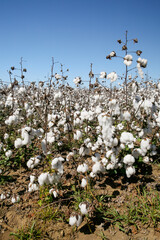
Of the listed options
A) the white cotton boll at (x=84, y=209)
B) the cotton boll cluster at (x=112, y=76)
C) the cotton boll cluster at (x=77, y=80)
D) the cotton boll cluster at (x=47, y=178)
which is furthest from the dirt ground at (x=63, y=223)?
the cotton boll cluster at (x=77, y=80)

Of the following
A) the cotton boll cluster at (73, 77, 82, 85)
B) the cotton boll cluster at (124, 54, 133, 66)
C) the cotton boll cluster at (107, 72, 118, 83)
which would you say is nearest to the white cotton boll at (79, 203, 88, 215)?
the cotton boll cluster at (107, 72, 118, 83)

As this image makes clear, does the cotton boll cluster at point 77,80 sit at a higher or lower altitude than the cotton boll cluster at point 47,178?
higher

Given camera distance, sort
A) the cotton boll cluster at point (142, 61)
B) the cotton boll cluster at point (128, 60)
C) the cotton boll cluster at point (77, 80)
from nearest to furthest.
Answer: the cotton boll cluster at point (142, 61) → the cotton boll cluster at point (128, 60) → the cotton boll cluster at point (77, 80)

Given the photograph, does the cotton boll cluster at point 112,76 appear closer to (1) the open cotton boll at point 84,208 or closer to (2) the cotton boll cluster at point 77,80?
(2) the cotton boll cluster at point 77,80

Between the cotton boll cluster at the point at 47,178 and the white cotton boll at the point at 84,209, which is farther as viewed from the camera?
the cotton boll cluster at the point at 47,178

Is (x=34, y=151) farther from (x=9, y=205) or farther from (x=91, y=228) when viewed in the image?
(x=91, y=228)

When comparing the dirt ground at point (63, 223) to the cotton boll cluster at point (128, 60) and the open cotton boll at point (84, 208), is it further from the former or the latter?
the cotton boll cluster at point (128, 60)

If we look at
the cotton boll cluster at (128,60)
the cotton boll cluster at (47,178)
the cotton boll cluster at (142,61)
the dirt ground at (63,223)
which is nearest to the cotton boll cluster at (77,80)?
the cotton boll cluster at (128,60)

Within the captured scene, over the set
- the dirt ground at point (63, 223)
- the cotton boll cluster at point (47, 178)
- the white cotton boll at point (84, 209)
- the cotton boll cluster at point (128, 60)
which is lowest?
the dirt ground at point (63, 223)

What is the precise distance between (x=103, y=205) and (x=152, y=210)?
82cm

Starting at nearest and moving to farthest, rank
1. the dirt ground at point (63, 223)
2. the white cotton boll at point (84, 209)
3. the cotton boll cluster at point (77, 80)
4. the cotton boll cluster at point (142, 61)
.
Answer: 1. the white cotton boll at point (84, 209)
2. the dirt ground at point (63, 223)
3. the cotton boll cluster at point (142, 61)
4. the cotton boll cluster at point (77, 80)

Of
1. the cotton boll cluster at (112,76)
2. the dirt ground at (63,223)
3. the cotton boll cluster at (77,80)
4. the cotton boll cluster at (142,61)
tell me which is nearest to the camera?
the dirt ground at (63,223)

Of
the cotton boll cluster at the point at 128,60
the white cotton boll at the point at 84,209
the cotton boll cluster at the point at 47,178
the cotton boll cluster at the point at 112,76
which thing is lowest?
the white cotton boll at the point at 84,209

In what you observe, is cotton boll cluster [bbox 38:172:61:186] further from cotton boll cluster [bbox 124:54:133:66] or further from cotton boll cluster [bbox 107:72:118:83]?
cotton boll cluster [bbox 124:54:133:66]
